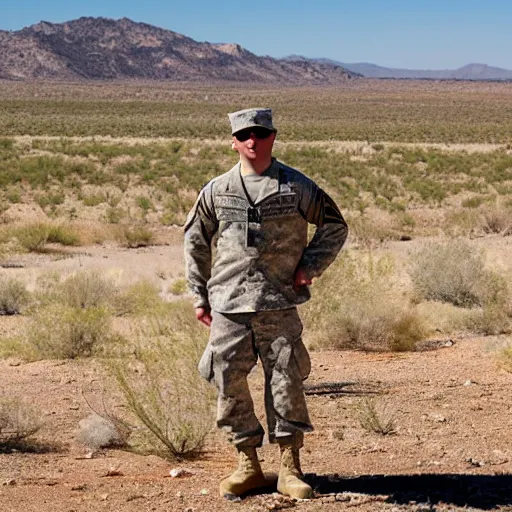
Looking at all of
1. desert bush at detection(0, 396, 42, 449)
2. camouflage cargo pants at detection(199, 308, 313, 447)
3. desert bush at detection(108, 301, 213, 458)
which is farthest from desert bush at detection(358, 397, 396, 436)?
desert bush at detection(0, 396, 42, 449)

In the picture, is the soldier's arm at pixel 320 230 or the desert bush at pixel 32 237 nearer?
the soldier's arm at pixel 320 230

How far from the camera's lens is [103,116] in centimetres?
7475

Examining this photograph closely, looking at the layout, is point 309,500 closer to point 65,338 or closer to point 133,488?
point 133,488

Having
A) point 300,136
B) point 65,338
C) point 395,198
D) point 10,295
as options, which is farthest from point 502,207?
point 300,136

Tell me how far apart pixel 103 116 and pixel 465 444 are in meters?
70.6

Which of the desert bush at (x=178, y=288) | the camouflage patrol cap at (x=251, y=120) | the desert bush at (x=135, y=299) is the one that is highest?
the camouflage patrol cap at (x=251, y=120)

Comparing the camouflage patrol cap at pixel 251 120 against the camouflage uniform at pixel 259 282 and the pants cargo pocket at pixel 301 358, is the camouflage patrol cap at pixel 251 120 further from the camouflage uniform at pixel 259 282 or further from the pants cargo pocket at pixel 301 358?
the pants cargo pocket at pixel 301 358

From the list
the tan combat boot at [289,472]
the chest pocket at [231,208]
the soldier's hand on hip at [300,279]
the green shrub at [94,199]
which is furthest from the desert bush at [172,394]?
the green shrub at [94,199]

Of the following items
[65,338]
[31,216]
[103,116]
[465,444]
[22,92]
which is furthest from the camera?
[22,92]

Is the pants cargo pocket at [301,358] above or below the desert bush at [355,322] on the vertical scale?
above

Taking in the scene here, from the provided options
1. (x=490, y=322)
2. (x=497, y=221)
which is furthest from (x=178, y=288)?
(x=497, y=221)

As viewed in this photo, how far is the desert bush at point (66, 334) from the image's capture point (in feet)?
31.0

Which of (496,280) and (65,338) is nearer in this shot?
(65,338)

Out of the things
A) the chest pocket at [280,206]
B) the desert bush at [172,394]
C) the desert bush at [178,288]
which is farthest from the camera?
the desert bush at [178,288]
